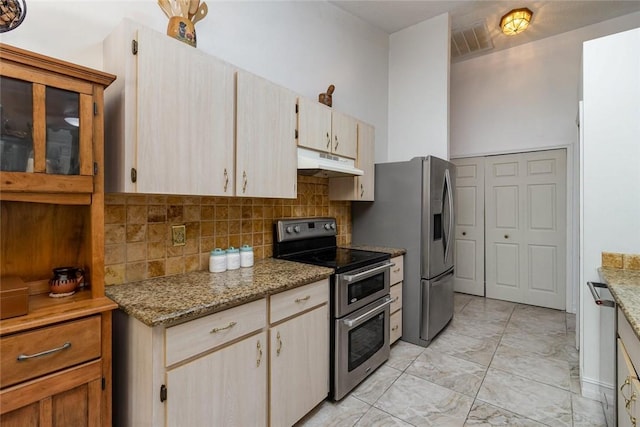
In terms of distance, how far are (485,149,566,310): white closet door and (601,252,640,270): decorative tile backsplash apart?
214 centimetres

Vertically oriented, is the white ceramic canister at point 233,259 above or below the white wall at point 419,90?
below

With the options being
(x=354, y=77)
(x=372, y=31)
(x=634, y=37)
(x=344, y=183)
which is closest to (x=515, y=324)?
(x=344, y=183)

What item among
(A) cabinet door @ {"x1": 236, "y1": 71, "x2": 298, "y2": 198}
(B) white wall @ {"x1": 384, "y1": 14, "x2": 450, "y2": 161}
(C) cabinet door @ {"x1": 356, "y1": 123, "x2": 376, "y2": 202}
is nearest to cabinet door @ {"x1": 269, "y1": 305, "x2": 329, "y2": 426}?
(A) cabinet door @ {"x1": 236, "y1": 71, "x2": 298, "y2": 198}

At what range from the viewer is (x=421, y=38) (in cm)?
354

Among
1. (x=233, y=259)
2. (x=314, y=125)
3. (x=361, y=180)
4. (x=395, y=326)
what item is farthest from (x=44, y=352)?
(x=395, y=326)

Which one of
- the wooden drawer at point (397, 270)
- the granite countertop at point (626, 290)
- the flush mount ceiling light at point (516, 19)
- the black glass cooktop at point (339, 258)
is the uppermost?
the flush mount ceiling light at point (516, 19)

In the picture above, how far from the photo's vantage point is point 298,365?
1702mm

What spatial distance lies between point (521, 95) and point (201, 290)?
4557mm

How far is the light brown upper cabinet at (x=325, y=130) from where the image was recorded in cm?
216

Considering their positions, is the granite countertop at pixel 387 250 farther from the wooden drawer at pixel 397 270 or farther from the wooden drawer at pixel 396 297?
the wooden drawer at pixel 396 297

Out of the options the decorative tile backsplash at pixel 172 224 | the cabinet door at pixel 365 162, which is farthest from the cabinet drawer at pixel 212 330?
the cabinet door at pixel 365 162

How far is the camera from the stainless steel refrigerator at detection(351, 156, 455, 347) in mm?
2732

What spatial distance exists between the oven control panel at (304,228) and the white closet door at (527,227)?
2702 mm

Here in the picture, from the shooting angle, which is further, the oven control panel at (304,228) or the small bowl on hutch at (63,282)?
the oven control panel at (304,228)
